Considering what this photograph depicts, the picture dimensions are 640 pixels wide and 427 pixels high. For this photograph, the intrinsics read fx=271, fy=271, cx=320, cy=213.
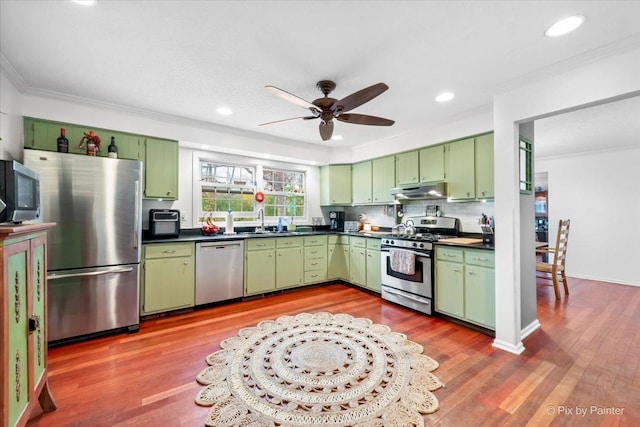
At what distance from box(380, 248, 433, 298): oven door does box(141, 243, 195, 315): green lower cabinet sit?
2.63m

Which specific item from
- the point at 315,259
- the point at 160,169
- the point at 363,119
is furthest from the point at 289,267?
the point at 363,119

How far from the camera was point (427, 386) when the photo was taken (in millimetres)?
1938

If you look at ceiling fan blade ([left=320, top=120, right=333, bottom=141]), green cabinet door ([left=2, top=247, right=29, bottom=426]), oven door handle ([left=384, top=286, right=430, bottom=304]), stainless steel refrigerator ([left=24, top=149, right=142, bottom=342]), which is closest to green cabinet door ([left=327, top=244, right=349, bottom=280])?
oven door handle ([left=384, top=286, right=430, bottom=304])

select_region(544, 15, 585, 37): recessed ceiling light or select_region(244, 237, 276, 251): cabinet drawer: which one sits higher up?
select_region(544, 15, 585, 37): recessed ceiling light

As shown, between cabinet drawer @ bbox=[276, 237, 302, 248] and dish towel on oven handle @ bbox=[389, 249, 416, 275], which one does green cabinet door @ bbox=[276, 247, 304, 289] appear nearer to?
cabinet drawer @ bbox=[276, 237, 302, 248]

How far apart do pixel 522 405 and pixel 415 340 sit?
99 cm

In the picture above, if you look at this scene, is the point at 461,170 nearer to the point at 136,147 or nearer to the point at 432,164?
the point at 432,164

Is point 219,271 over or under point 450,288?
over

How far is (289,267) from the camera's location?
424 centimetres

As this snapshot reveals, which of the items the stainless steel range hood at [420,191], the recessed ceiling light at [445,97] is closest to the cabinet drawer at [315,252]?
the stainless steel range hood at [420,191]

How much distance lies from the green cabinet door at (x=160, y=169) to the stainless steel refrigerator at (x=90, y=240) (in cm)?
50

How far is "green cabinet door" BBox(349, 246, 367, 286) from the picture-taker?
14.2ft

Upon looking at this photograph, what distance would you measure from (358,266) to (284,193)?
6.24ft

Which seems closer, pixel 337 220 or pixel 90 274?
pixel 90 274
